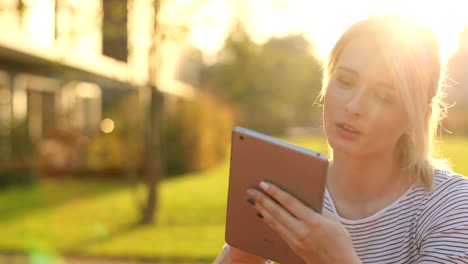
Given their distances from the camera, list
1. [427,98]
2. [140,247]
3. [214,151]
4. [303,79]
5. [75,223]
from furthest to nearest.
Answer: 1. [303,79]
2. [214,151]
3. [75,223]
4. [140,247]
5. [427,98]

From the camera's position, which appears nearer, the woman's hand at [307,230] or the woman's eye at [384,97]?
the woman's hand at [307,230]

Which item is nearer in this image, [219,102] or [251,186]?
[251,186]

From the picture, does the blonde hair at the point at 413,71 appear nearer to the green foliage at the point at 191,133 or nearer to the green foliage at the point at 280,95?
the green foliage at the point at 191,133

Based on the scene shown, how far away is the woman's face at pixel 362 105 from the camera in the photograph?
6.01ft

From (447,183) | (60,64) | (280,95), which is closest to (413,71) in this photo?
(447,183)

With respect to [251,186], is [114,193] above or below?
below

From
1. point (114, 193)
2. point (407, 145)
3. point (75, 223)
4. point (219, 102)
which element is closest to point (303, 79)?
point (219, 102)

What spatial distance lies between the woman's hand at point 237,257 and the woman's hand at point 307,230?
0.30 metres

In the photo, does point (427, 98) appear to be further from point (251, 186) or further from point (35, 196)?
point (35, 196)

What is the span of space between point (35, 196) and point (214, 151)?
927 cm

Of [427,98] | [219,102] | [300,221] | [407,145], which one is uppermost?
[427,98]

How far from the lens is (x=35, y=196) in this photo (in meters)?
16.2

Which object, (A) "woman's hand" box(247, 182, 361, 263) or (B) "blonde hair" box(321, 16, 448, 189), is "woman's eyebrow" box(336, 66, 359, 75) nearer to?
(B) "blonde hair" box(321, 16, 448, 189)

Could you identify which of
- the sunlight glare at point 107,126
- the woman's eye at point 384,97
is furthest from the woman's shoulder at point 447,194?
the sunlight glare at point 107,126
